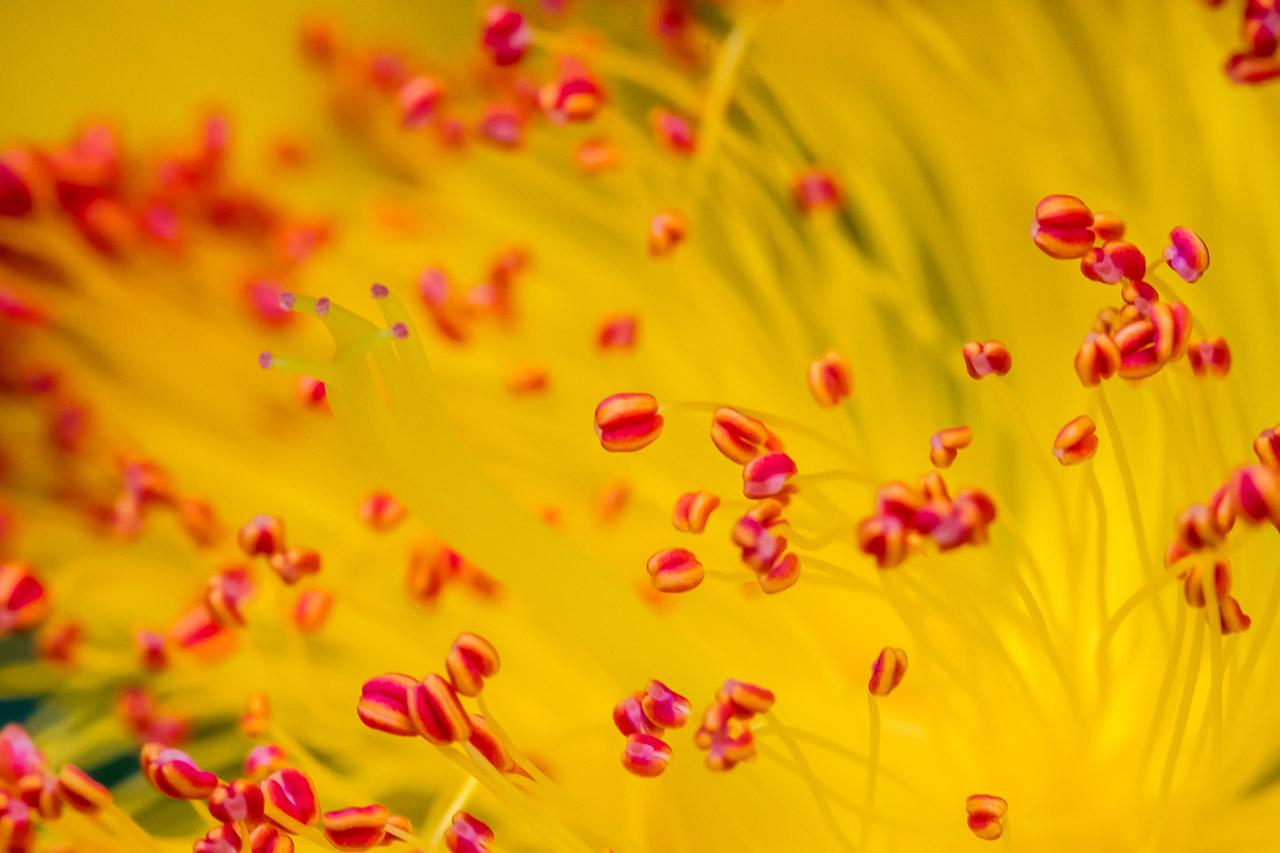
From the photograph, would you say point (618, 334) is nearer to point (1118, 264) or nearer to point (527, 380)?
point (527, 380)

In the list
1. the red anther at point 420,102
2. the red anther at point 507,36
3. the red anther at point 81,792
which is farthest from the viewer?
the red anther at point 420,102

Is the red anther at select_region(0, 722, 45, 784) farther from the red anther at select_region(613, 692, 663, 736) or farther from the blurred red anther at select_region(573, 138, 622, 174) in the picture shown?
the blurred red anther at select_region(573, 138, 622, 174)

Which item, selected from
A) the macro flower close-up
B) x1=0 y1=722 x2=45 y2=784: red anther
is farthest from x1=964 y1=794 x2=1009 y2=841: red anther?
x1=0 y1=722 x2=45 y2=784: red anther

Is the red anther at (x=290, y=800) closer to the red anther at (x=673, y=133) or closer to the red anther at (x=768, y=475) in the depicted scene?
the red anther at (x=768, y=475)

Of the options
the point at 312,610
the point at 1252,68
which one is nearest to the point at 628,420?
the point at 312,610

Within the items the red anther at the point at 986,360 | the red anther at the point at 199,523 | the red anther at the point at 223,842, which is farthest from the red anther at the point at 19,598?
the red anther at the point at 986,360

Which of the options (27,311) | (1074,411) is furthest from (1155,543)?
(27,311)
